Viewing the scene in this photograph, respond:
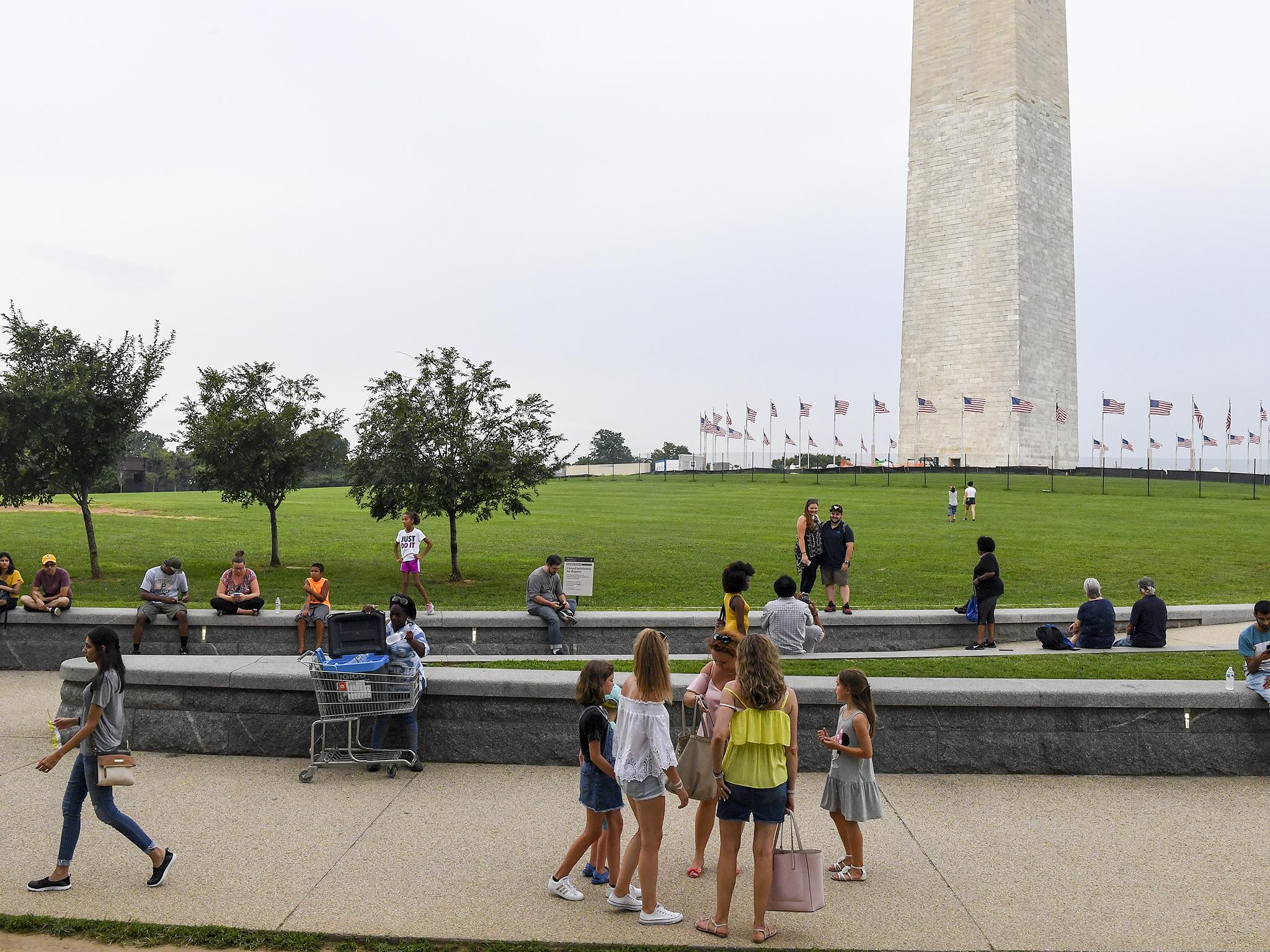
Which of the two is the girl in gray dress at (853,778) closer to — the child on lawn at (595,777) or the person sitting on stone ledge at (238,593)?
the child on lawn at (595,777)

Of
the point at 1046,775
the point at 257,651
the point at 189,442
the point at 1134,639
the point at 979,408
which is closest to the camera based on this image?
the point at 1046,775

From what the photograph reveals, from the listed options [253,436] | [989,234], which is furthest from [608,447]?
[253,436]

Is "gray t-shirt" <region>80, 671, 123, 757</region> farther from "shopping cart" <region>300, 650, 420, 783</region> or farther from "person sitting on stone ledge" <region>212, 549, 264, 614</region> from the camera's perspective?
"person sitting on stone ledge" <region>212, 549, 264, 614</region>

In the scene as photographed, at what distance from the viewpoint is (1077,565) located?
25.8m

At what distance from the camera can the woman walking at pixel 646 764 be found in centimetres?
648

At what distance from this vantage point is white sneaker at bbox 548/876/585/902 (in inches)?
267

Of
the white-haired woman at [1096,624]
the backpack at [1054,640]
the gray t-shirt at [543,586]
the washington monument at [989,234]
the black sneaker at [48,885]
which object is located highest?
the washington monument at [989,234]

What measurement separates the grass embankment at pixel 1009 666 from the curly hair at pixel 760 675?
14.9ft

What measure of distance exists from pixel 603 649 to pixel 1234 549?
20.7 m

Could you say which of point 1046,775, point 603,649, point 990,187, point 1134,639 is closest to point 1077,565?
point 1134,639

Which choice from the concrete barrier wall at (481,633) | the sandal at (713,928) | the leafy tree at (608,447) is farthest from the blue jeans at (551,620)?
the leafy tree at (608,447)

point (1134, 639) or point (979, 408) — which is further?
point (979, 408)

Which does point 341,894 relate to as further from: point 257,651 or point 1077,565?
point 1077,565

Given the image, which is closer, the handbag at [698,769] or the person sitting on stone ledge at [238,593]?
the handbag at [698,769]
